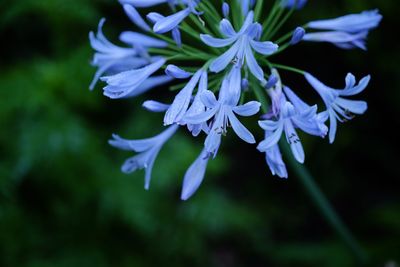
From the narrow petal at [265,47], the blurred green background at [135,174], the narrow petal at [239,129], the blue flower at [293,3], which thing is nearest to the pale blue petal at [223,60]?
the narrow petal at [265,47]

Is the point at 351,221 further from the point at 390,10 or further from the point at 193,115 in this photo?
the point at 193,115

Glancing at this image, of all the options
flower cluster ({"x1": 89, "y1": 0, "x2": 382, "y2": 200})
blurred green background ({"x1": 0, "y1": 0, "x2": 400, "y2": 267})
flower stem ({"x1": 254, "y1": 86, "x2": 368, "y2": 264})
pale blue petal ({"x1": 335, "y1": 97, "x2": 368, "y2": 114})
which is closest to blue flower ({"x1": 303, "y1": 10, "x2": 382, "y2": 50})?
flower cluster ({"x1": 89, "y1": 0, "x2": 382, "y2": 200})

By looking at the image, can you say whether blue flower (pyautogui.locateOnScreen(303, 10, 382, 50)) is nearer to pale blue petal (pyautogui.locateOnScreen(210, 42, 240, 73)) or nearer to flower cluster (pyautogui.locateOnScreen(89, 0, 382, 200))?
flower cluster (pyautogui.locateOnScreen(89, 0, 382, 200))

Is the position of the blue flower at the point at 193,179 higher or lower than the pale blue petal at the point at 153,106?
lower

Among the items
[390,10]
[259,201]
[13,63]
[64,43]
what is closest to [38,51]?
[13,63]

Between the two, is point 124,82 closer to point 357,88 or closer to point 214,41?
point 214,41

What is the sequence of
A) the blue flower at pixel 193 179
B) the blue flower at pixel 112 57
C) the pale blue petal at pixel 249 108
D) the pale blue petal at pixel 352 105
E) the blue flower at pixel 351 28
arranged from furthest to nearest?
the blue flower at pixel 112 57
the blue flower at pixel 351 28
the blue flower at pixel 193 179
the pale blue petal at pixel 352 105
the pale blue petal at pixel 249 108

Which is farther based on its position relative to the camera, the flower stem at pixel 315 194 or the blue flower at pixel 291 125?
the flower stem at pixel 315 194

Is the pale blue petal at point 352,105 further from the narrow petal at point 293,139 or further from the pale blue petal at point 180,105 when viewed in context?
the pale blue petal at point 180,105
